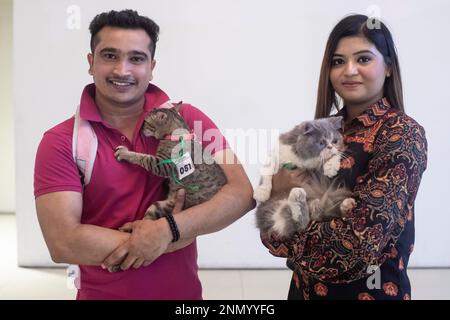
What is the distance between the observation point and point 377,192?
892 mm

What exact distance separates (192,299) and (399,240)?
2.00 ft

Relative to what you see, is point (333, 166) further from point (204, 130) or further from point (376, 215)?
point (204, 130)

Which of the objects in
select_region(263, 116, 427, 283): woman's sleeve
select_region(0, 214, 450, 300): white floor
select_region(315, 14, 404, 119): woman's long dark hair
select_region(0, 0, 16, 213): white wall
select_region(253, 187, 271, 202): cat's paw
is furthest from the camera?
select_region(0, 0, 16, 213): white wall

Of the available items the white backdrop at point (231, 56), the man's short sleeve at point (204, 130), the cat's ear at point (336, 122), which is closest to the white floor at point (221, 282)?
the white backdrop at point (231, 56)

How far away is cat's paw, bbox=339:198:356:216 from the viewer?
0.94 meters

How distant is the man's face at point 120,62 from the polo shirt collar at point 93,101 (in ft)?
0.16

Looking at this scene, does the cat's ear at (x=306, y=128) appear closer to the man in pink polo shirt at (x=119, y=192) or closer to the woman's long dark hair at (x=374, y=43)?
the woman's long dark hair at (x=374, y=43)

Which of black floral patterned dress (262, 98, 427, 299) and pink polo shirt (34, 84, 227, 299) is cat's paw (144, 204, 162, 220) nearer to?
pink polo shirt (34, 84, 227, 299)

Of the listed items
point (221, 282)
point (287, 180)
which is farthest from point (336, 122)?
point (221, 282)

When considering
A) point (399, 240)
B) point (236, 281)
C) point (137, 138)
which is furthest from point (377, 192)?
point (236, 281)

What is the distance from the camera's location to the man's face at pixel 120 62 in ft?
3.35

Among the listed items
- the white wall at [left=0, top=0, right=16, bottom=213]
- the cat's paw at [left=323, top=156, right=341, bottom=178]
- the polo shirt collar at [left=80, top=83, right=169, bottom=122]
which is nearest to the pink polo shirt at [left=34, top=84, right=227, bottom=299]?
the polo shirt collar at [left=80, top=83, right=169, bottom=122]

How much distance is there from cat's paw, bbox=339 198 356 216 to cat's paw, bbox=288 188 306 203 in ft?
0.33

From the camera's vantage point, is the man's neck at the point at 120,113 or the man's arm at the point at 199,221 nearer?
the man's arm at the point at 199,221
